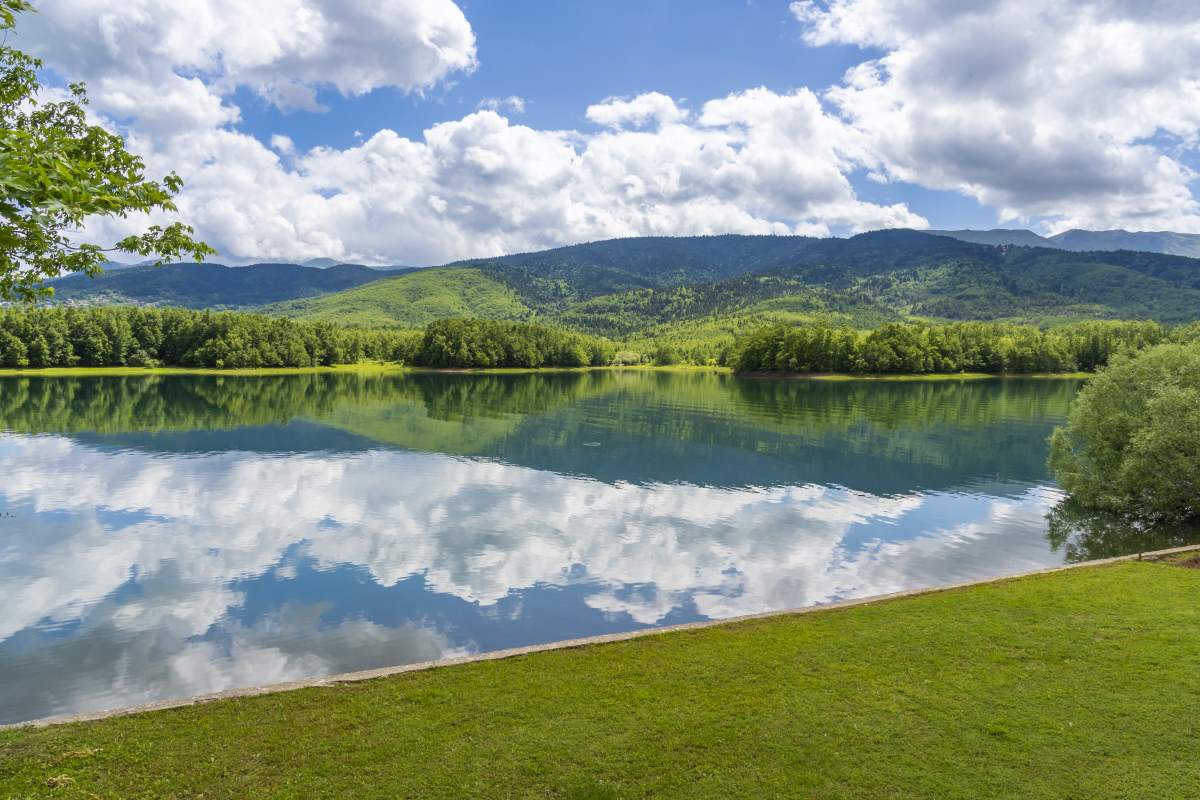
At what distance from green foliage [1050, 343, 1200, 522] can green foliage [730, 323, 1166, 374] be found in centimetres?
13901

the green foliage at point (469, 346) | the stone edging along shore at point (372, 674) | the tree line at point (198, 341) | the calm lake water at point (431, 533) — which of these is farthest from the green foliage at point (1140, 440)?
the tree line at point (198, 341)

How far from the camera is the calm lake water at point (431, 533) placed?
21.6m

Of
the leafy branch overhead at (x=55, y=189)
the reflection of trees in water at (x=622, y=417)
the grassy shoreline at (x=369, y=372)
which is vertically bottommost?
the reflection of trees in water at (x=622, y=417)

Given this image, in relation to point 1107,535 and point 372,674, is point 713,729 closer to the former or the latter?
point 372,674

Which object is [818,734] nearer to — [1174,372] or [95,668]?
[95,668]

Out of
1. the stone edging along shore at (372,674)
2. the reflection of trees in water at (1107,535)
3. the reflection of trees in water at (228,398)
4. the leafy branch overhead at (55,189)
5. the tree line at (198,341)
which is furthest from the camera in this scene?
the tree line at (198,341)

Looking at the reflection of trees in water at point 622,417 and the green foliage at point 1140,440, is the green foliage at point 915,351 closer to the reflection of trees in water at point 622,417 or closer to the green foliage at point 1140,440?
the reflection of trees in water at point 622,417

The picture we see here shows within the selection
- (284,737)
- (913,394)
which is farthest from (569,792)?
(913,394)

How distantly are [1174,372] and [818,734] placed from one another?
37.7 meters

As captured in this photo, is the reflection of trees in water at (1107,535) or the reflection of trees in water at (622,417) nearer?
the reflection of trees in water at (1107,535)

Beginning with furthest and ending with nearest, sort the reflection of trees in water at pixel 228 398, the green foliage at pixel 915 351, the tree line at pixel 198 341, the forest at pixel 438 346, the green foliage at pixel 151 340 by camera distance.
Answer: the green foliage at pixel 915 351
the forest at pixel 438 346
the tree line at pixel 198 341
the green foliage at pixel 151 340
the reflection of trees in water at pixel 228 398

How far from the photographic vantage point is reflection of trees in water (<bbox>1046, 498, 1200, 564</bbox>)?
→ 1243 inches

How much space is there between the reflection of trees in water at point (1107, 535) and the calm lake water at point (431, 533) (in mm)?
1136

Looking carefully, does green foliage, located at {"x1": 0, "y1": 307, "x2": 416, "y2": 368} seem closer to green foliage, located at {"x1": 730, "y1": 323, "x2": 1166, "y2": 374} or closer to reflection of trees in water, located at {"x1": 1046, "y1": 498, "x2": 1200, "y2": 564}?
green foliage, located at {"x1": 730, "y1": 323, "x2": 1166, "y2": 374}
